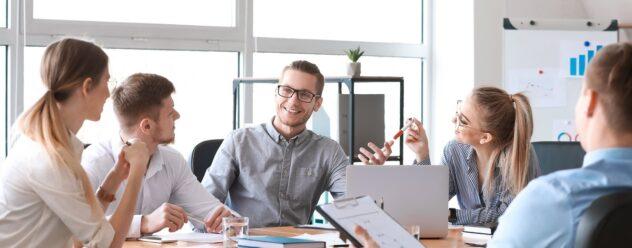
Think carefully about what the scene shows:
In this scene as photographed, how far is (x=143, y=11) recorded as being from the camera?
5.31m

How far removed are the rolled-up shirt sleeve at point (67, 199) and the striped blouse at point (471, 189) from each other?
1.55m

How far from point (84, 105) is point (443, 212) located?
121 cm

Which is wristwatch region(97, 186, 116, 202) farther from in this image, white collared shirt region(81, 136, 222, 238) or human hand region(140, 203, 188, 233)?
white collared shirt region(81, 136, 222, 238)

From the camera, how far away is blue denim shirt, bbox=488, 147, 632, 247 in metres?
1.52

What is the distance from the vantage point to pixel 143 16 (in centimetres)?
531

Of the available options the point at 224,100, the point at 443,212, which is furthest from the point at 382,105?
the point at 443,212

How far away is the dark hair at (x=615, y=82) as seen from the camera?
1.51 metres

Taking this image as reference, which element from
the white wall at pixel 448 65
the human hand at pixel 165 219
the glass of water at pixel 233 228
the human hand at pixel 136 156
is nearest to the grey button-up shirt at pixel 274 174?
the human hand at pixel 165 219

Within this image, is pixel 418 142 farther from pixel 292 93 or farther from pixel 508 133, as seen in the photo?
pixel 292 93

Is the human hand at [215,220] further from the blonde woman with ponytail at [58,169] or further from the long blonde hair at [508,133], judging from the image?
the long blonde hair at [508,133]

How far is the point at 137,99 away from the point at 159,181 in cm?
36

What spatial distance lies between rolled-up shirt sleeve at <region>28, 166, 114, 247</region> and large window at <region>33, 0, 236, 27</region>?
2.94 meters

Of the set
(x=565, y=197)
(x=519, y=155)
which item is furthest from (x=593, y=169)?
(x=519, y=155)

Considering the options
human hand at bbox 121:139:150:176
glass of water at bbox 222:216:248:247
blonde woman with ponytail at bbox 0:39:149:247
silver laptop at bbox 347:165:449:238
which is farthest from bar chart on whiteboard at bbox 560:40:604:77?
blonde woman with ponytail at bbox 0:39:149:247
